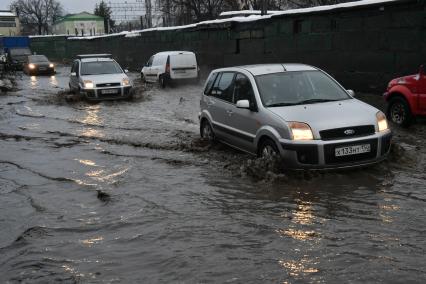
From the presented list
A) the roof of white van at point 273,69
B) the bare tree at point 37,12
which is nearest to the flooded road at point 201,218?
the roof of white van at point 273,69

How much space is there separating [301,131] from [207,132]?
10.4ft

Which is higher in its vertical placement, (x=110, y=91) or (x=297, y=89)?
(x=297, y=89)

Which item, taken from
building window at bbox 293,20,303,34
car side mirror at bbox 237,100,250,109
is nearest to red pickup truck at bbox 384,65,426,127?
car side mirror at bbox 237,100,250,109

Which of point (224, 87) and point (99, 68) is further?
point (99, 68)

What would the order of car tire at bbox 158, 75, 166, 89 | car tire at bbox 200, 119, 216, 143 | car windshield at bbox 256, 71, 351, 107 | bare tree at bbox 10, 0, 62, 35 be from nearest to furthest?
car windshield at bbox 256, 71, 351, 107 → car tire at bbox 200, 119, 216, 143 → car tire at bbox 158, 75, 166, 89 → bare tree at bbox 10, 0, 62, 35

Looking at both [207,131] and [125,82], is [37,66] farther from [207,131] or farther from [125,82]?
[207,131]

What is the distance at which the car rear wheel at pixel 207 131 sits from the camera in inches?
369

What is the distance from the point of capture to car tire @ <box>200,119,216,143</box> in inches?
369

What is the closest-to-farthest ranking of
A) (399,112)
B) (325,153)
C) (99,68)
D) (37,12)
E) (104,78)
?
(325,153), (399,112), (104,78), (99,68), (37,12)

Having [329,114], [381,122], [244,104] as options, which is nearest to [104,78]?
[244,104]

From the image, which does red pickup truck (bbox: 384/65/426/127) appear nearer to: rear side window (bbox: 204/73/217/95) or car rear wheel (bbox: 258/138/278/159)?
rear side window (bbox: 204/73/217/95)

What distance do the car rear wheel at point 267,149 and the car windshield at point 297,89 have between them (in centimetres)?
56

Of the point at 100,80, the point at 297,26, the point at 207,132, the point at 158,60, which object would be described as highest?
the point at 297,26

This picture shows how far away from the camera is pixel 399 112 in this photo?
1082 cm
